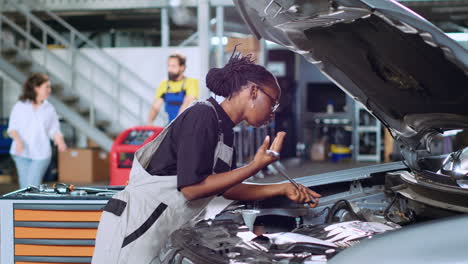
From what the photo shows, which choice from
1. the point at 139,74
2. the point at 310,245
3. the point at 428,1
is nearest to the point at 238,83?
the point at 310,245

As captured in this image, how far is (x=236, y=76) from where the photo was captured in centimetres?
180

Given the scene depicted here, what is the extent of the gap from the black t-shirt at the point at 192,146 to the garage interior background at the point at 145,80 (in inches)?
226

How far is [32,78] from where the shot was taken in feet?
16.4

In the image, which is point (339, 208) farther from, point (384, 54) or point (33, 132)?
point (33, 132)

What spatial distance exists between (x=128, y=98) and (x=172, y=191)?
8278 mm

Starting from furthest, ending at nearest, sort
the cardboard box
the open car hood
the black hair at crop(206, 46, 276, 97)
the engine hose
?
the cardboard box → the engine hose → the black hair at crop(206, 46, 276, 97) → the open car hood

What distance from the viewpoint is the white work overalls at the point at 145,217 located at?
1.77 m

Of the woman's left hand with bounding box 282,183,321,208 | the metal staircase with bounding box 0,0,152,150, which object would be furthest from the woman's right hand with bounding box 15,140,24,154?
the metal staircase with bounding box 0,0,152,150

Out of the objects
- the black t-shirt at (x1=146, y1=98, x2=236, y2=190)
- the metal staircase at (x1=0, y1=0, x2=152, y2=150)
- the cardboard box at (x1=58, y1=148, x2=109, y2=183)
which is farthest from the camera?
the metal staircase at (x1=0, y1=0, x2=152, y2=150)

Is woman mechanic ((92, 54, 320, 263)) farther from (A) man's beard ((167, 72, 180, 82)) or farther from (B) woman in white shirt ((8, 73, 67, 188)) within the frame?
(A) man's beard ((167, 72, 180, 82))

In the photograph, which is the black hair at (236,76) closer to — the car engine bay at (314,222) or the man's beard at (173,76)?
the car engine bay at (314,222)

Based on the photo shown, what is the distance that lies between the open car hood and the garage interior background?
5503 millimetres

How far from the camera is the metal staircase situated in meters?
9.39

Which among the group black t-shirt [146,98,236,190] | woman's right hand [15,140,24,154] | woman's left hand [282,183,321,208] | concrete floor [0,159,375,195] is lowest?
concrete floor [0,159,375,195]
